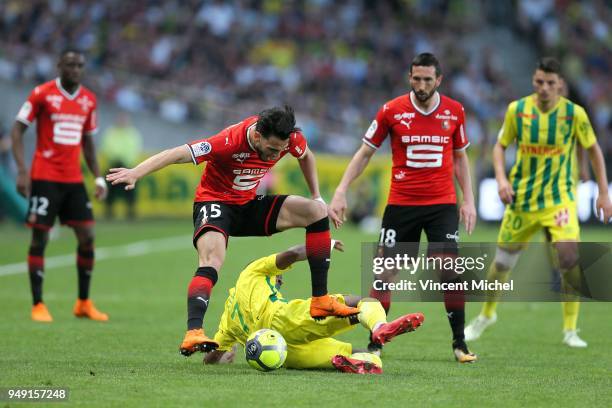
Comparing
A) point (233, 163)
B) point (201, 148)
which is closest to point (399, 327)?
point (233, 163)

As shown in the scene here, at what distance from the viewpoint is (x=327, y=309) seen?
7.79 m

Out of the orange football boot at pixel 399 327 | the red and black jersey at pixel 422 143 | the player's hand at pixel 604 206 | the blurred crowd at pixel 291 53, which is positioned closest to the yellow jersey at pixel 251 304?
the orange football boot at pixel 399 327

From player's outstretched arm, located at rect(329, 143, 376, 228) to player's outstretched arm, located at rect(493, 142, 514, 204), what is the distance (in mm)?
1486

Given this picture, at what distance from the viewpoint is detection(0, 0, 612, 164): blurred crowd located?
2944 cm

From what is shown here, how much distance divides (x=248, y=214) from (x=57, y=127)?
386 cm

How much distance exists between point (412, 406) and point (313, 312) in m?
1.52

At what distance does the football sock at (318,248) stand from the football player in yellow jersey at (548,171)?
8.16ft

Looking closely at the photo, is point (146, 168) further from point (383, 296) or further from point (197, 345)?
point (383, 296)

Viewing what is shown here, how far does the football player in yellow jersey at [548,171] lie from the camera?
1016 centimetres

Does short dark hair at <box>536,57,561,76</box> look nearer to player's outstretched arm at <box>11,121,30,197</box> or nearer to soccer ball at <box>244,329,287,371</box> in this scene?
soccer ball at <box>244,329,287,371</box>

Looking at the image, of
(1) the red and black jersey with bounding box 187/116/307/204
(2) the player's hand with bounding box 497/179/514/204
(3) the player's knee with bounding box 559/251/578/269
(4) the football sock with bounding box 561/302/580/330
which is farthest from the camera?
(4) the football sock with bounding box 561/302/580/330

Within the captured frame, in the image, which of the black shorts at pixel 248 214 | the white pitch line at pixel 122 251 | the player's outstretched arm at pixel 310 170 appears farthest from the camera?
the white pitch line at pixel 122 251

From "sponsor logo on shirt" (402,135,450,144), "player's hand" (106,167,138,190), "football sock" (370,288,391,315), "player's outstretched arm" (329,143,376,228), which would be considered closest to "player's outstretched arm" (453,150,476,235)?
"sponsor logo on shirt" (402,135,450,144)

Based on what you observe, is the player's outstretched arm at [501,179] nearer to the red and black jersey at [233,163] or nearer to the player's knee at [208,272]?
the red and black jersey at [233,163]
